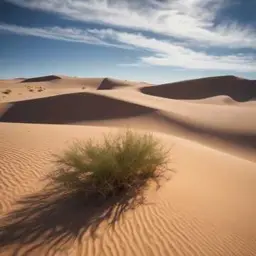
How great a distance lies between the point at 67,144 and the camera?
9352 millimetres

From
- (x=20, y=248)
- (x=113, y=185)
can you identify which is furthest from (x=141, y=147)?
(x=20, y=248)

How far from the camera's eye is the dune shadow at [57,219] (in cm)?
404

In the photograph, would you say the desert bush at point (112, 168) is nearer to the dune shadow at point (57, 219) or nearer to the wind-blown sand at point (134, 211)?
the dune shadow at point (57, 219)

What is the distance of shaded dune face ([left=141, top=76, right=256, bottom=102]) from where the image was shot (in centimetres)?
4622

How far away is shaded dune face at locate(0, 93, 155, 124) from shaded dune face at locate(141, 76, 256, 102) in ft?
86.5

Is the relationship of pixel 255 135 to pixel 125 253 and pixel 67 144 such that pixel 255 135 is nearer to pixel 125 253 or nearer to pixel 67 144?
pixel 67 144

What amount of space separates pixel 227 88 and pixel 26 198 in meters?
47.4

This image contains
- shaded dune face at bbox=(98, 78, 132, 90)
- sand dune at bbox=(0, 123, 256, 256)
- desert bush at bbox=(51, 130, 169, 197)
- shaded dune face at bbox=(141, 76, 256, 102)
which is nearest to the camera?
sand dune at bbox=(0, 123, 256, 256)

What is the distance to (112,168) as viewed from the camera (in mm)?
5375

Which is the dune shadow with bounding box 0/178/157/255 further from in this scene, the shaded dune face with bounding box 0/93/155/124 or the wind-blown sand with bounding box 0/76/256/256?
the shaded dune face with bounding box 0/93/155/124

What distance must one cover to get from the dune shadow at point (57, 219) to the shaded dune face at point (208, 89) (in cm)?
4196

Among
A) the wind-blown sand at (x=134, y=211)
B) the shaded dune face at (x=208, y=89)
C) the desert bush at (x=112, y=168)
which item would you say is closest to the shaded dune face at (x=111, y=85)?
the shaded dune face at (x=208, y=89)

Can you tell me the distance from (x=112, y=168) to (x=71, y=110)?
15.9 m

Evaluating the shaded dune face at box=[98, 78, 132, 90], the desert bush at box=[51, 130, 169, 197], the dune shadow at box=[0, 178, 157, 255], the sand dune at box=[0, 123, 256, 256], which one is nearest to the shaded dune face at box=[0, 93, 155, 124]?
the sand dune at box=[0, 123, 256, 256]
